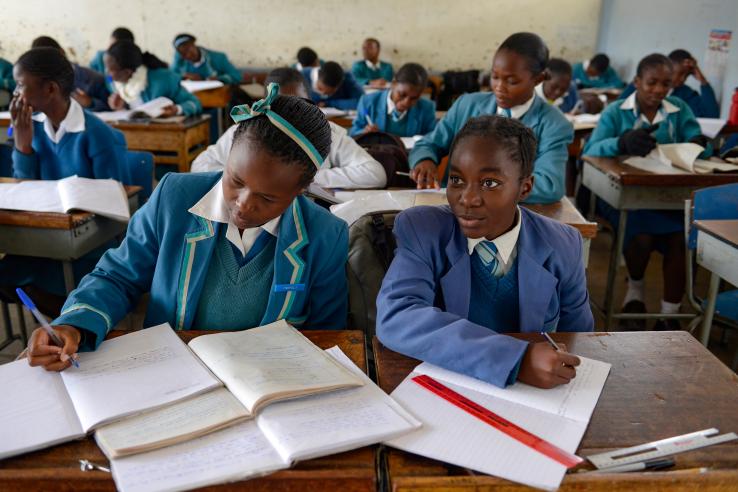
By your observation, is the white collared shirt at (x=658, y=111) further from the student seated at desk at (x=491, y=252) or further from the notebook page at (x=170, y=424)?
the notebook page at (x=170, y=424)

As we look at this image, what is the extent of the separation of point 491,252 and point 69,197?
140 cm

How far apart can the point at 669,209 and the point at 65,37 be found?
8.44 metres

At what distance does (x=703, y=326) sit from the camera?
2.14 m

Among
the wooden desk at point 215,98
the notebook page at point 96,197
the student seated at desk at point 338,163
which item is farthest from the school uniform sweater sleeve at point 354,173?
the wooden desk at point 215,98

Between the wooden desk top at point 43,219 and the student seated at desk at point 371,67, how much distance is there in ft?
22.1

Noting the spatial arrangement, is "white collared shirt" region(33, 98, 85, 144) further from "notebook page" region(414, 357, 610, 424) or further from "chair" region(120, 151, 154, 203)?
"notebook page" region(414, 357, 610, 424)

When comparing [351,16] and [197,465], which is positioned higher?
[351,16]

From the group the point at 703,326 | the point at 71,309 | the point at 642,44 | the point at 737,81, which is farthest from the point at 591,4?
the point at 71,309

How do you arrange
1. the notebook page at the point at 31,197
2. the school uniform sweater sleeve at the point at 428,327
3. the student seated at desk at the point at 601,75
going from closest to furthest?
the school uniform sweater sleeve at the point at 428,327 → the notebook page at the point at 31,197 → the student seated at desk at the point at 601,75

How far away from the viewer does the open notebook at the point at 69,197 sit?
2.01 metres

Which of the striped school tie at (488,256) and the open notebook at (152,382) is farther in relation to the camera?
the striped school tie at (488,256)

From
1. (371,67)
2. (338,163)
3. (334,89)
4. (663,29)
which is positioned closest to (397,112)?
(334,89)

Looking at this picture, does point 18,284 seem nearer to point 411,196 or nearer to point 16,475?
point 411,196

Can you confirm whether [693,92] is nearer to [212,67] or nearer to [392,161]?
[392,161]
